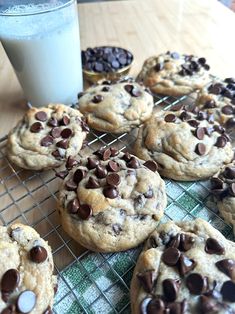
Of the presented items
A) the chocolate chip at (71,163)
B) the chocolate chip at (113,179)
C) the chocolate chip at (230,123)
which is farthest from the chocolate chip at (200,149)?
the chocolate chip at (71,163)

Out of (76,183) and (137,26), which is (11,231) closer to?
(76,183)

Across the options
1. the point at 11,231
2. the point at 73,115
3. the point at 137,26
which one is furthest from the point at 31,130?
the point at 137,26

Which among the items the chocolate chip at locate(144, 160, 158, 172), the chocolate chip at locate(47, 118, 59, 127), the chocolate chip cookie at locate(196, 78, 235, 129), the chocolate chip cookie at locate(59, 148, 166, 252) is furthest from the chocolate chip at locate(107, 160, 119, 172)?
the chocolate chip cookie at locate(196, 78, 235, 129)

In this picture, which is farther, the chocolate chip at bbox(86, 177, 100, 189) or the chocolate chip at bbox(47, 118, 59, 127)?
the chocolate chip at bbox(47, 118, 59, 127)

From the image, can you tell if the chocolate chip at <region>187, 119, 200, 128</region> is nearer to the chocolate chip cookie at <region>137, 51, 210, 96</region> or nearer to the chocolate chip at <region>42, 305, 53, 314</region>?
the chocolate chip cookie at <region>137, 51, 210, 96</region>

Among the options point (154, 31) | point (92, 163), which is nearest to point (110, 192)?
point (92, 163)

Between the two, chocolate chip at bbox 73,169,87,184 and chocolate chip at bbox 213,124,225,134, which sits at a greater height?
chocolate chip at bbox 73,169,87,184
